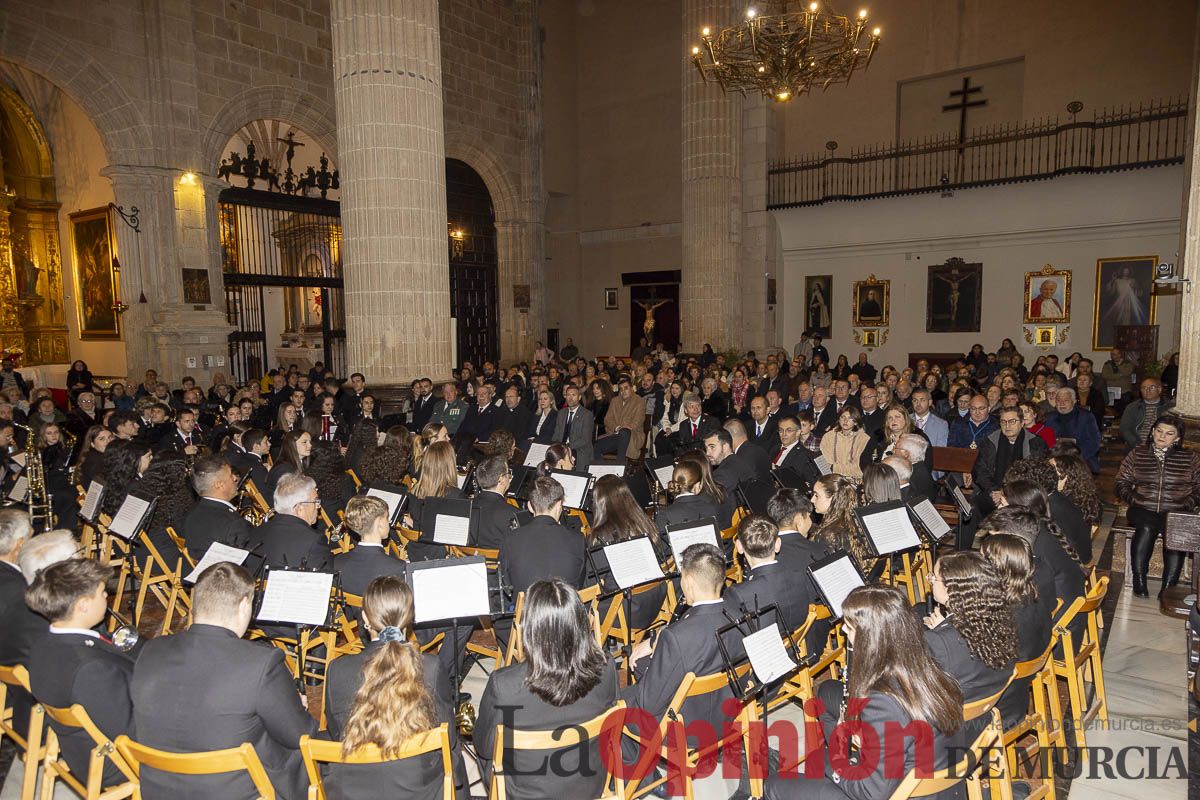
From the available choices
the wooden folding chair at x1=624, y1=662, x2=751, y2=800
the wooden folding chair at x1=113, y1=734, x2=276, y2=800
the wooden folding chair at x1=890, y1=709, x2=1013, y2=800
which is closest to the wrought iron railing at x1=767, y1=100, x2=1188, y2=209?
the wooden folding chair at x1=890, y1=709, x2=1013, y2=800

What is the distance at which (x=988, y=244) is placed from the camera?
17016 millimetres

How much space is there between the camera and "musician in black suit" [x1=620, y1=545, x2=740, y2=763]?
→ 3.19m

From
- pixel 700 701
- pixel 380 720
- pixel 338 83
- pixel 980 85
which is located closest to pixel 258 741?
pixel 380 720

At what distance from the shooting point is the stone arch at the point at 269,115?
1527cm

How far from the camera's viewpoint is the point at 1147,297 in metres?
15.3

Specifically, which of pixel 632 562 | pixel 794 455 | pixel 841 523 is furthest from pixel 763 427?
pixel 632 562

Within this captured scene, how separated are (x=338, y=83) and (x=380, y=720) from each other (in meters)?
10.0

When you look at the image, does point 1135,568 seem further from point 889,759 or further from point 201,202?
point 201,202

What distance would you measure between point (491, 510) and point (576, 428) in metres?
3.98

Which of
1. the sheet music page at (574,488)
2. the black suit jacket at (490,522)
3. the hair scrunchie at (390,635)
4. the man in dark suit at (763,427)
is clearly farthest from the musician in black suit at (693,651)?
the man in dark suit at (763,427)

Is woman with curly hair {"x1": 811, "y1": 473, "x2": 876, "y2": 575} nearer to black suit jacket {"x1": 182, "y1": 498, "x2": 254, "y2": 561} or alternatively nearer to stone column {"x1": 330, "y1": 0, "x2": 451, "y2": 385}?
black suit jacket {"x1": 182, "y1": 498, "x2": 254, "y2": 561}

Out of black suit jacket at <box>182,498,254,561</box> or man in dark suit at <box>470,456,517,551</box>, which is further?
man in dark suit at <box>470,456,517,551</box>

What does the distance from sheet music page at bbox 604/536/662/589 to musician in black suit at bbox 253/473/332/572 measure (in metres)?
1.75

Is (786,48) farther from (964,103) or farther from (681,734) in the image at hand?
(681,734)
